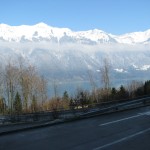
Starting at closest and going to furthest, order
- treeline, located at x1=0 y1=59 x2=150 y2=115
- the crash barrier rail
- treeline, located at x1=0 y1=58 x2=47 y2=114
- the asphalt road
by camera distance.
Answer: the asphalt road
the crash barrier rail
treeline, located at x1=0 y1=59 x2=150 y2=115
treeline, located at x1=0 y1=58 x2=47 y2=114

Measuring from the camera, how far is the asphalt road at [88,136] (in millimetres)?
13102

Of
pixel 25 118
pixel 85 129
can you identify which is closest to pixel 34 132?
pixel 85 129

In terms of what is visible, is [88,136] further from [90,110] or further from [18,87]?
[18,87]

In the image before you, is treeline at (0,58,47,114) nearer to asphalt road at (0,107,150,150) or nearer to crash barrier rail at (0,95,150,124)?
crash barrier rail at (0,95,150,124)

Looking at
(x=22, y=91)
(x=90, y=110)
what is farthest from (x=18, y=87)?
(x=90, y=110)

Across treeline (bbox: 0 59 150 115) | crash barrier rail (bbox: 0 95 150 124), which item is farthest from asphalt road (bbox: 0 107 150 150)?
treeline (bbox: 0 59 150 115)

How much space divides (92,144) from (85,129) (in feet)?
11.4

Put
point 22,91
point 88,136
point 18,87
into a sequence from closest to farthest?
point 88,136
point 22,91
point 18,87

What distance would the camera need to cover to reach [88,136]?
15016mm

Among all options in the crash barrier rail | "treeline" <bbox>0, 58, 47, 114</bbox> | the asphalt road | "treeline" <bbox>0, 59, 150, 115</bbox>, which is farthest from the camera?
"treeline" <bbox>0, 58, 47, 114</bbox>

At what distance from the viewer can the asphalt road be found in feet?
43.0

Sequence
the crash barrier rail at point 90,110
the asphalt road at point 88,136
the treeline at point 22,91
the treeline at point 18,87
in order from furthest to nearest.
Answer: the treeline at point 18,87
the treeline at point 22,91
the crash barrier rail at point 90,110
the asphalt road at point 88,136

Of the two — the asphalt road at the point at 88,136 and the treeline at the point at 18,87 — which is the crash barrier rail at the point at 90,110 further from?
the treeline at the point at 18,87

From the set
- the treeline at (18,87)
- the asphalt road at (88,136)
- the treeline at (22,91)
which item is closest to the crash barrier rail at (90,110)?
the asphalt road at (88,136)
